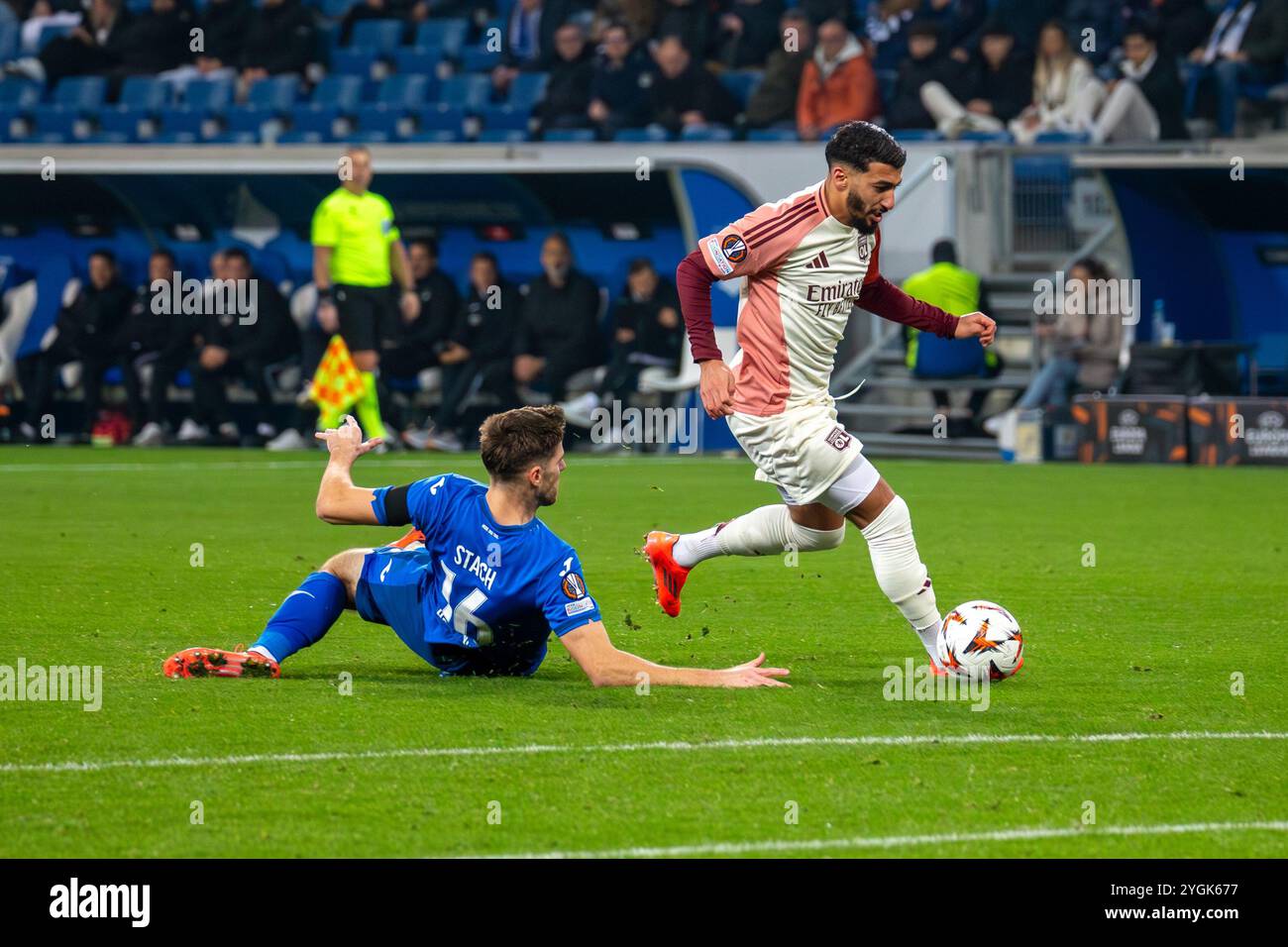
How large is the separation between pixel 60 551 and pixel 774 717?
571 cm

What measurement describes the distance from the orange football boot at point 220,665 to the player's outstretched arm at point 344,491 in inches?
23.3

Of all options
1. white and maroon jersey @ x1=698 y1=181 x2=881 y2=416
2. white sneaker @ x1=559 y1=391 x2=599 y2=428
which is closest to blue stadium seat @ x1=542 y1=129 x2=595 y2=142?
white sneaker @ x1=559 y1=391 x2=599 y2=428

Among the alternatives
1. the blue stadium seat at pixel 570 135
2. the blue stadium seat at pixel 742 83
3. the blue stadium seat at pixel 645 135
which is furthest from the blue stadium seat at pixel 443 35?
Result: the blue stadium seat at pixel 742 83

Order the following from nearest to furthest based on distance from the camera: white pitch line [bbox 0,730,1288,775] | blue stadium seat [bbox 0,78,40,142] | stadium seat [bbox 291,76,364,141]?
white pitch line [bbox 0,730,1288,775] → stadium seat [bbox 291,76,364,141] → blue stadium seat [bbox 0,78,40,142]

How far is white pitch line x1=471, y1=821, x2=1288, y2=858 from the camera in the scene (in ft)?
13.7

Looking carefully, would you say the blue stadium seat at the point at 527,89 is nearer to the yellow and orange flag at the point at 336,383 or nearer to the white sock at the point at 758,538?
the yellow and orange flag at the point at 336,383

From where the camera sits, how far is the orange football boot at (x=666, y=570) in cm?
748

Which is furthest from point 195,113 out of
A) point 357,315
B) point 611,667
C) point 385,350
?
point 611,667

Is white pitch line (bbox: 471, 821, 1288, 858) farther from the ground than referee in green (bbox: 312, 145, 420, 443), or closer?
closer

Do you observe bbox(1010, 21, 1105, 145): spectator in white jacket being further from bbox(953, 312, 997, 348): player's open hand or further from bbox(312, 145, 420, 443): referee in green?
bbox(953, 312, 997, 348): player's open hand

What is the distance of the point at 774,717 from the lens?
5.83m

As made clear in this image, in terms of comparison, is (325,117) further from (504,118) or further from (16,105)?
(16,105)

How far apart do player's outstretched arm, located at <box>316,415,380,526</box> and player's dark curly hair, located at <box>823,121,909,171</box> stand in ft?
6.29

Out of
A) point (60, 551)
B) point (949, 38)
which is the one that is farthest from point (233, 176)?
point (60, 551)
